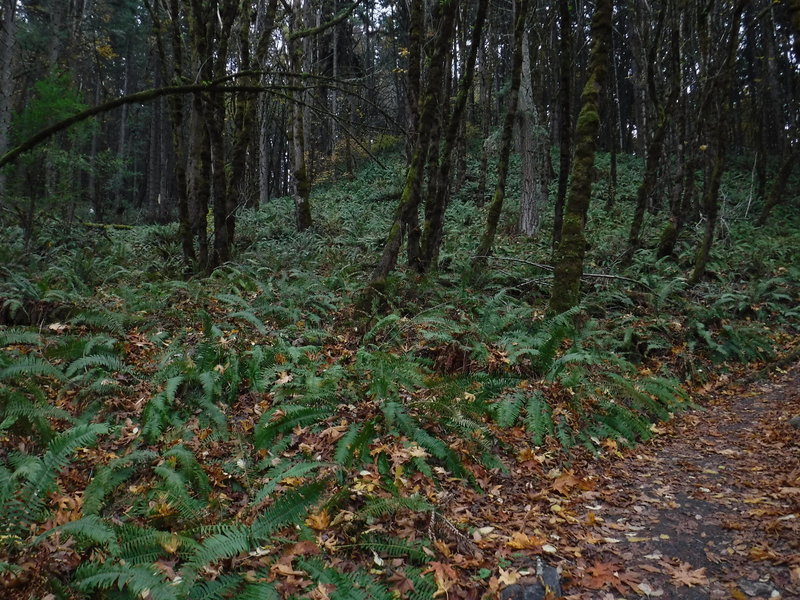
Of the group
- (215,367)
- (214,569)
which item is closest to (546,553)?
(214,569)

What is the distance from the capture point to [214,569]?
107 inches

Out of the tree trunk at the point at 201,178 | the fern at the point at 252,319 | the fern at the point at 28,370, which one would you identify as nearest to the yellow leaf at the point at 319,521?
the fern at the point at 28,370

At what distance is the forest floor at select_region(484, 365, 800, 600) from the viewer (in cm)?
282

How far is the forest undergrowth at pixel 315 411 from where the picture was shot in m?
2.81

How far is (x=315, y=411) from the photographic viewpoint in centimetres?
446

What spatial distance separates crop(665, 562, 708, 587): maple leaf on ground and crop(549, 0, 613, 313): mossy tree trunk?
4277 mm

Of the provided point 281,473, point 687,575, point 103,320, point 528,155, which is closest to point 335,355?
point 281,473

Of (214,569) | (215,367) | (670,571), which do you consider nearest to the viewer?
(214,569)

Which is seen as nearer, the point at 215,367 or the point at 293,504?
the point at 293,504

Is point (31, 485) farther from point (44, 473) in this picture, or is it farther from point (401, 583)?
point (401, 583)

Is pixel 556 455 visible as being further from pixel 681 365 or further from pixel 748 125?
pixel 748 125

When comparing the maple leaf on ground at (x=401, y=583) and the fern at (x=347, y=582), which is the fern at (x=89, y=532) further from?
the maple leaf on ground at (x=401, y=583)

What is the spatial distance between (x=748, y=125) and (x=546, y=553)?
118 ft

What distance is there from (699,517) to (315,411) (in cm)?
307
